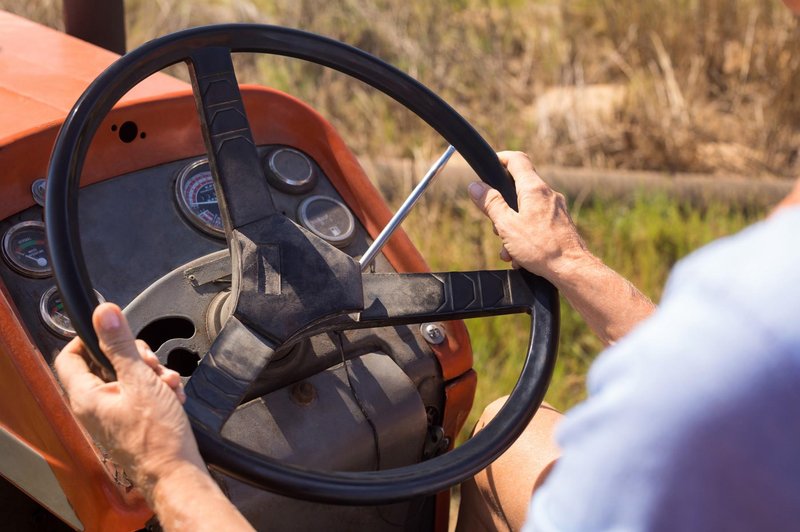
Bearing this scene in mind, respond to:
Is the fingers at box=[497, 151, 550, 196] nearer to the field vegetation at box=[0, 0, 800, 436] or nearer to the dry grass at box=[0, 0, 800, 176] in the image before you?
the field vegetation at box=[0, 0, 800, 436]

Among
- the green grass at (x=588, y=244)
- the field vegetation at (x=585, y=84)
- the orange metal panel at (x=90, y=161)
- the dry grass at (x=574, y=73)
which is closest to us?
the orange metal panel at (x=90, y=161)

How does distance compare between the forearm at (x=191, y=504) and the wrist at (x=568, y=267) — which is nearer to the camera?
the forearm at (x=191, y=504)

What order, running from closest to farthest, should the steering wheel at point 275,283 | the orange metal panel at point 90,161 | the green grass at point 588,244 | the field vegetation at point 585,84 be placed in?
the steering wheel at point 275,283
the orange metal panel at point 90,161
the green grass at point 588,244
the field vegetation at point 585,84

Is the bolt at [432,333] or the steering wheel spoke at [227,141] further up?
the steering wheel spoke at [227,141]

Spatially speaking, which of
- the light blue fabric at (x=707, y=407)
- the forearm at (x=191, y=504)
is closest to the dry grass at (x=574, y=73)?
the forearm at (x=191, y=504)

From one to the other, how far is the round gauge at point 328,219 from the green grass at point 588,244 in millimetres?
1039

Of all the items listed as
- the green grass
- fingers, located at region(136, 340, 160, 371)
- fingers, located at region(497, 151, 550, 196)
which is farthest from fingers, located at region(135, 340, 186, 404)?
the green grass

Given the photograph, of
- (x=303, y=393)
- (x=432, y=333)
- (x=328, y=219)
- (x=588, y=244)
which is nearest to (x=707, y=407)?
(x=303, y=393)

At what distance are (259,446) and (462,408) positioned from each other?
0.43m

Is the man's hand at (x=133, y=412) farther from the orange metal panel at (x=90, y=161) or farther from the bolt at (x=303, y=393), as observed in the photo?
the bolt at (x=303, y=393)

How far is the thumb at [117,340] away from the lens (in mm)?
1165

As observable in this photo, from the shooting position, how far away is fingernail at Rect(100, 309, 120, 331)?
1160 millimetres

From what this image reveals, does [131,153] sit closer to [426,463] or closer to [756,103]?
[426,463]

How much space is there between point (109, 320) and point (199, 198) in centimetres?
54
